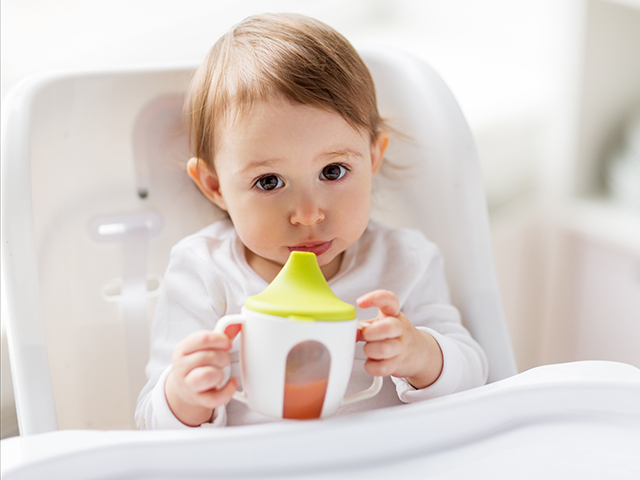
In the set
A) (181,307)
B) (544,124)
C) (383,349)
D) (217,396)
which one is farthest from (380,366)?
(544,124)

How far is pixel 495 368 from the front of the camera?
720mm

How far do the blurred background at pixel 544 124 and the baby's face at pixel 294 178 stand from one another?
1.63ft

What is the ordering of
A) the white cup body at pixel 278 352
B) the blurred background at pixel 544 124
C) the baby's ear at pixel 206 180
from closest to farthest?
1. the white cup body at pixel 278 352
2. the baby's ear at pixel 206 180
3. the blurred background at pixel 544 124

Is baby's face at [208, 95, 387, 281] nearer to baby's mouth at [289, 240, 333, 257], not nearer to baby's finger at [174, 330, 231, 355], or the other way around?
baby's mouth at [289, 240, 333, 257]

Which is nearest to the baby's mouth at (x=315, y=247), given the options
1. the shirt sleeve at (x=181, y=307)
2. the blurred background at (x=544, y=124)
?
the shirt sleeve at (x=181, y=307)

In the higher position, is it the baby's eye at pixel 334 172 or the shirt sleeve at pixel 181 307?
the baby's eye at pixel 334 172

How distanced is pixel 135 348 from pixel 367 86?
444 millimetres

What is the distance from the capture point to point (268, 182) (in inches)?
25.5

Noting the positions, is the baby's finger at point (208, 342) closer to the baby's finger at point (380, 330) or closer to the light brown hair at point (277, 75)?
the baby's finger at point (380, 330)

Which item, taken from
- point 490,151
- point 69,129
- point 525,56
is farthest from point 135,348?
point 525,56

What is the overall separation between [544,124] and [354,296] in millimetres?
753

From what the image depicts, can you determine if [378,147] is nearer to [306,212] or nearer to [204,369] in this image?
[306,212]

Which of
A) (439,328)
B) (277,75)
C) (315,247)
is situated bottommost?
(439,328)

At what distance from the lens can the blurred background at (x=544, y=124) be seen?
45.6 inches
